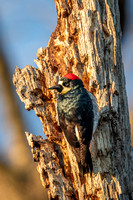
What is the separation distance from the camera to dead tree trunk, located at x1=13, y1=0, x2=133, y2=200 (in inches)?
106

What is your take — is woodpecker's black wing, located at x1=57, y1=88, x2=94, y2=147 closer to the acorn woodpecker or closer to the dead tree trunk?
the acorn woodpecker

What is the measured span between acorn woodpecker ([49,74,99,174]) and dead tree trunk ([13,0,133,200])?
0.41 ft

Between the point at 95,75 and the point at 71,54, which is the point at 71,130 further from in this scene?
the point at 71,54

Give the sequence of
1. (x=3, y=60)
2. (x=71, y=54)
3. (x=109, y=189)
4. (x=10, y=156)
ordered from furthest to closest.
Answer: (x=3, y=60) → (x=10, y=156) → (x=71, y=54) → (x=109, y=189)

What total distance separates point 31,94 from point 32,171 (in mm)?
3049

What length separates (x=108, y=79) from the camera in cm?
280

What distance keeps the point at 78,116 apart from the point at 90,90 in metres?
0.38

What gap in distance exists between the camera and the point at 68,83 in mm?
2738

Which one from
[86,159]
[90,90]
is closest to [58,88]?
[90,90]

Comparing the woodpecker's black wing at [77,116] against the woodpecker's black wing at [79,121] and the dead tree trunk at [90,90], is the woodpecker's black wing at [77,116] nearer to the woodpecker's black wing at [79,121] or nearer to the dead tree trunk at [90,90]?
the woodpecker's black wing at [79,121]

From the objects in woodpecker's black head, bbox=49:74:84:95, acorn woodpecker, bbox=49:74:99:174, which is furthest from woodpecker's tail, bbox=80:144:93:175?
woodpecker's black head, bbox=49:74:84:95

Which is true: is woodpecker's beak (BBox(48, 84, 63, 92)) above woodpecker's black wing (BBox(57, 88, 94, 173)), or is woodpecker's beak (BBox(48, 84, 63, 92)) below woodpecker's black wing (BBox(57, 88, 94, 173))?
above

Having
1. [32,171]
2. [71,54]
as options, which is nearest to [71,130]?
[71,54]

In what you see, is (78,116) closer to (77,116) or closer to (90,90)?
(77,116)
